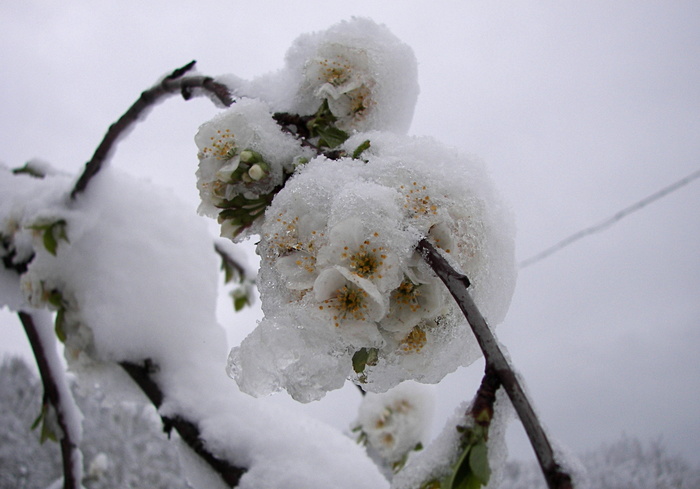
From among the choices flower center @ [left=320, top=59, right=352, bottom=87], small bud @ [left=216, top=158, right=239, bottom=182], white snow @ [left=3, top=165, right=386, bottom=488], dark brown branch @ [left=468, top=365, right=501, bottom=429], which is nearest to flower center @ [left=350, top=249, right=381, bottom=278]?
dark brown branch @ [left=468, top=365, right=501, bottom=429]

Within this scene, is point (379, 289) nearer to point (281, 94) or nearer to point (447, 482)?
point (447, 482)

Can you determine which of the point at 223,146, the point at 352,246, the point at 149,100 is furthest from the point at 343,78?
the point at 149,100

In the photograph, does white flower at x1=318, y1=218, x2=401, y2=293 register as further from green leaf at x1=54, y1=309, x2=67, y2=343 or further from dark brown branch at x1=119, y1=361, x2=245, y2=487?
green leaf at x1=54, y1=309, x2=67, y2=343

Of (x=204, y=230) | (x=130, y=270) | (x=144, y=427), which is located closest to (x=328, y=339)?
(x=130, y=270)

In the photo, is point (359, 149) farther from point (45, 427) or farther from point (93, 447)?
point (93, 447)

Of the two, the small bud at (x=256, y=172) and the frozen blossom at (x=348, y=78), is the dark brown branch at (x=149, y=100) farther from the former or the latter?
the small bud at (x=256, y=172)

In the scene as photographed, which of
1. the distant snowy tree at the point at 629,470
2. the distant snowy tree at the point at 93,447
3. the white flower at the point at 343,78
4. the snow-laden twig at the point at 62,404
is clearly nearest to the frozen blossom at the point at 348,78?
the white flower at the point at 343,78
